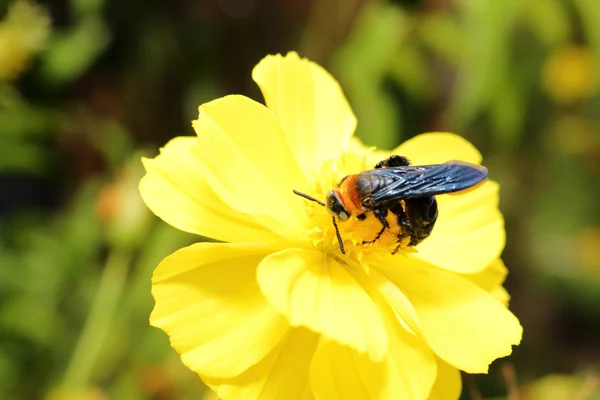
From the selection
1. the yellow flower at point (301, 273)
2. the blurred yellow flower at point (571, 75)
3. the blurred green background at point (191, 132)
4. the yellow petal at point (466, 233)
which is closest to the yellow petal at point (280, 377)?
the yellow flower at point (301, 273)

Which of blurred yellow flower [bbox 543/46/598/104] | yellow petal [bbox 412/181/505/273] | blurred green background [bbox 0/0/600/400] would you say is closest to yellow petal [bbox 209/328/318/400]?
yellow petal [bbox 412/181/505/273]

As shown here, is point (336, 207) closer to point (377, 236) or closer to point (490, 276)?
point (377, 236)

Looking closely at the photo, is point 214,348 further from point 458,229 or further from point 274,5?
point 274,5

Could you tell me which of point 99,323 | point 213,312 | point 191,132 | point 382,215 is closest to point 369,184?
point 382,215

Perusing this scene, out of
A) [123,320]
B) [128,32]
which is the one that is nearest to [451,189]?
[123,320]

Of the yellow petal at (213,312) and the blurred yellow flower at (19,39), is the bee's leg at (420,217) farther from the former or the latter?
the blurred yellow flower at (19,39)

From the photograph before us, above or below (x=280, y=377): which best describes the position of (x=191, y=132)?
below
